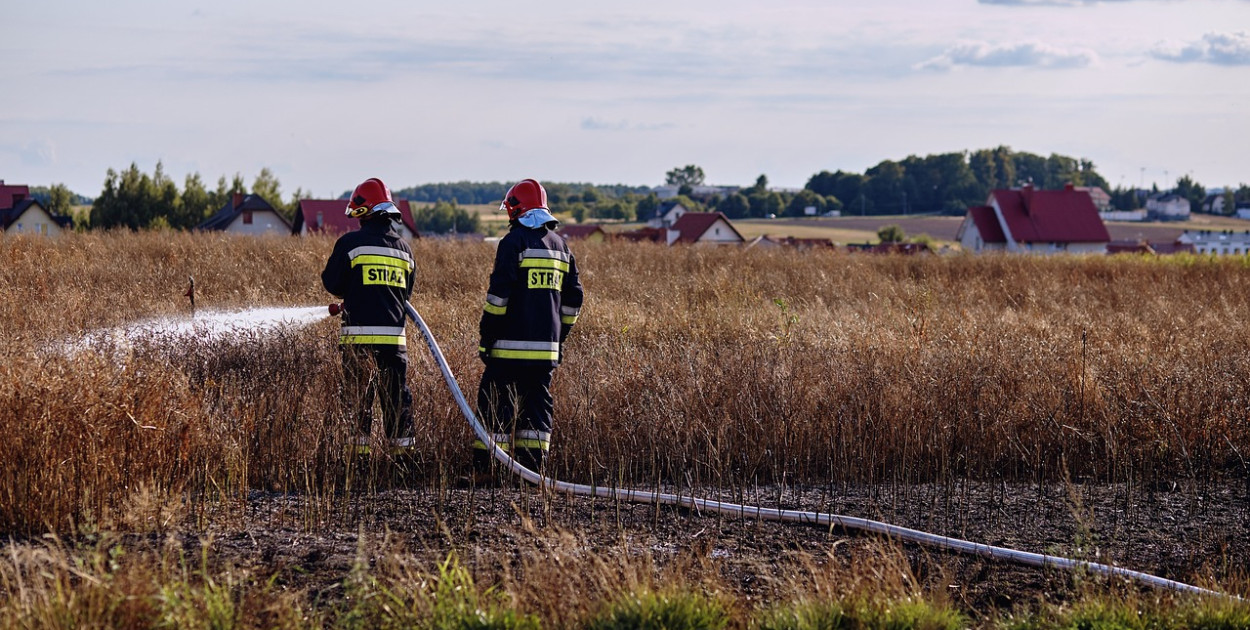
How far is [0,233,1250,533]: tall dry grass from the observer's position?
5.81 m

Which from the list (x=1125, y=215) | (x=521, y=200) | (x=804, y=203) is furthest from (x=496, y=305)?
(x=1125, y=215)

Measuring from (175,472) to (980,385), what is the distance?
5053 mm

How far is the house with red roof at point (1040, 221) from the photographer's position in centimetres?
5906

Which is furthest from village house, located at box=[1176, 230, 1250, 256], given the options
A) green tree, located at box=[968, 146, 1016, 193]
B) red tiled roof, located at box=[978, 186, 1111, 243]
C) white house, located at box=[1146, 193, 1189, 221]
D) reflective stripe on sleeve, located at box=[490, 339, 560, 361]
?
reflective stripe on sleeve, located at box=[490, 339, 560, 361]

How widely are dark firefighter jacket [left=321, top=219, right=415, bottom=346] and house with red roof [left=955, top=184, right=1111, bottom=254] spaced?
54588mm

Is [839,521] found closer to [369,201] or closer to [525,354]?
[525,354]

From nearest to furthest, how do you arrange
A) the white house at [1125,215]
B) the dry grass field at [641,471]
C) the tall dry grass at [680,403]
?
the dry grass field at [641,471] → the tall dry grass at [680,403] → the white house at [1125,215]

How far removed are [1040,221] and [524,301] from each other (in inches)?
2267

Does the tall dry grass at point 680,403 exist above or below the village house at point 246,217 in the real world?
below

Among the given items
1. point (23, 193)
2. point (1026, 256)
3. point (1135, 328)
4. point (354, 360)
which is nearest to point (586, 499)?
point (354, 360)

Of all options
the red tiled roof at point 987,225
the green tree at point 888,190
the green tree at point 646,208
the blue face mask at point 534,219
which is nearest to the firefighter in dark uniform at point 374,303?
the blue face mask at point 534,219

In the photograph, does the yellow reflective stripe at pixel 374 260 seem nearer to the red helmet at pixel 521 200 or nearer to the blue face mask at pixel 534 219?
the red helmet at pixel 521 200

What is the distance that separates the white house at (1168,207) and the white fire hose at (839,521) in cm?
16135

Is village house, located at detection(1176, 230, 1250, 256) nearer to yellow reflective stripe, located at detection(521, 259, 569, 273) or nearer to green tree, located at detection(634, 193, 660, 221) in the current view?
green tree, located at detection(634, 193, 660, 221)
